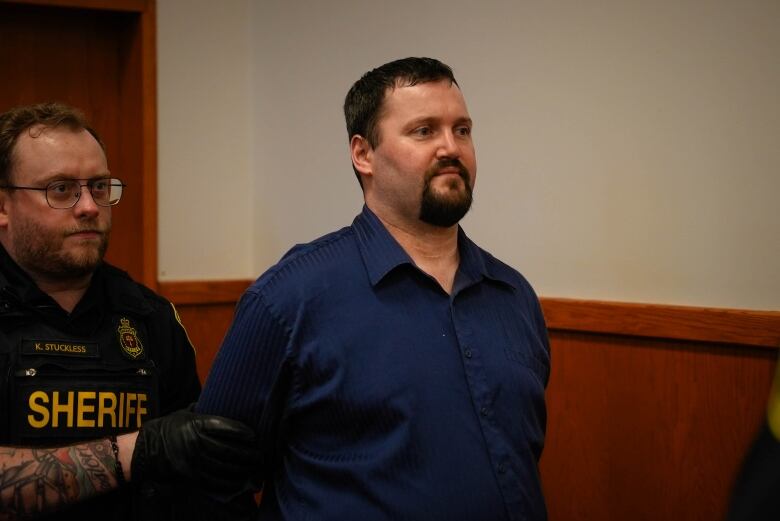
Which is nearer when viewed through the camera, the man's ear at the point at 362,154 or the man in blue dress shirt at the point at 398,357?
the man in blue dress shirt at the point at 398,357

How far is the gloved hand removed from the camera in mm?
1653

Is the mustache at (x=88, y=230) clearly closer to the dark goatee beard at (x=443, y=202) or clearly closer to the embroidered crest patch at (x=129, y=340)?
the embroidered crest patch at (x=129, y=340)

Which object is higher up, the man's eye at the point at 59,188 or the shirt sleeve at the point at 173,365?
the man's eye at the point at 59,188

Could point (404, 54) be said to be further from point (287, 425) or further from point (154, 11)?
point (287, 425)

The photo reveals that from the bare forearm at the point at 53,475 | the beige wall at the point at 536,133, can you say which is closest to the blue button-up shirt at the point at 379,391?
the bare forearm at the point at 53,475

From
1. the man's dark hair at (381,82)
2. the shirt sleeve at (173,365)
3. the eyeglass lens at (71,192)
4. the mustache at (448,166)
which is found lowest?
the shirt sleeve at (173,365)

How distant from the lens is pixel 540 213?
271cm

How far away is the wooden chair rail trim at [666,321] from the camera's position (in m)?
Result: 2.18

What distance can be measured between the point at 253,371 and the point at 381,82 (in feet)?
2.22

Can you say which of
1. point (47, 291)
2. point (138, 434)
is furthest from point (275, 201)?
point (138, 434)

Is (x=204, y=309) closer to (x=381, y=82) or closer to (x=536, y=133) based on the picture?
(x=536, y=133)

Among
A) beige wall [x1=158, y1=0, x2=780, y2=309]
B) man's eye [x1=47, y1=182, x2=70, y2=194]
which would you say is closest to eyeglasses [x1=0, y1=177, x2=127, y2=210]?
man's eye [x1=47, y1=182, x2=70, y2=194]

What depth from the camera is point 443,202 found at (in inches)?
68.7

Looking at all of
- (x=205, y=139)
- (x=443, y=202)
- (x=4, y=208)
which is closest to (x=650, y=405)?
(x=443, y=202)
